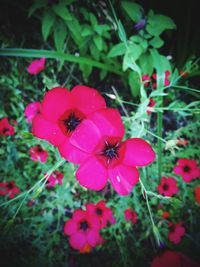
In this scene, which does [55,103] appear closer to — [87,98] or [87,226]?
[87,98]

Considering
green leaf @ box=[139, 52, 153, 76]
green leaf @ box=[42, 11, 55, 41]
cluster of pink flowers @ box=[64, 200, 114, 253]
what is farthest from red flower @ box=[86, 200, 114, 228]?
green leaf @ box=[42, 11, 55, 41]

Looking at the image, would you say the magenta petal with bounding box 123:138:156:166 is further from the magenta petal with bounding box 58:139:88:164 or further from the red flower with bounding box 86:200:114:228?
the red flower with bounding box 86:200:114:228

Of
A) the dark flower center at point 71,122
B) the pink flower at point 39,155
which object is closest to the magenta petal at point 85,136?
the dark flower center at point 71,122

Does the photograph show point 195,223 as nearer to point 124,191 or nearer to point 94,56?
point 124,191

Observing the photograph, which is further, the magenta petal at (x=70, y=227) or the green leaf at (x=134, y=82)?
the green leaf at (x=134, y=82)

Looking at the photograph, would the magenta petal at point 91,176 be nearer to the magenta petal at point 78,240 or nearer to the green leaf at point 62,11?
the magenta petal at point 78,240

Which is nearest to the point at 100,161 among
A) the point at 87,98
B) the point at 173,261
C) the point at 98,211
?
the point at 87,98

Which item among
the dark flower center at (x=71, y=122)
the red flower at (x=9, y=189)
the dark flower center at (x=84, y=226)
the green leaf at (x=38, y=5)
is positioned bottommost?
the dark flower center at (x=84, y=226)

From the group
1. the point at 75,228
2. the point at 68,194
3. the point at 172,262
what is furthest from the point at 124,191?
the point at 68,194
